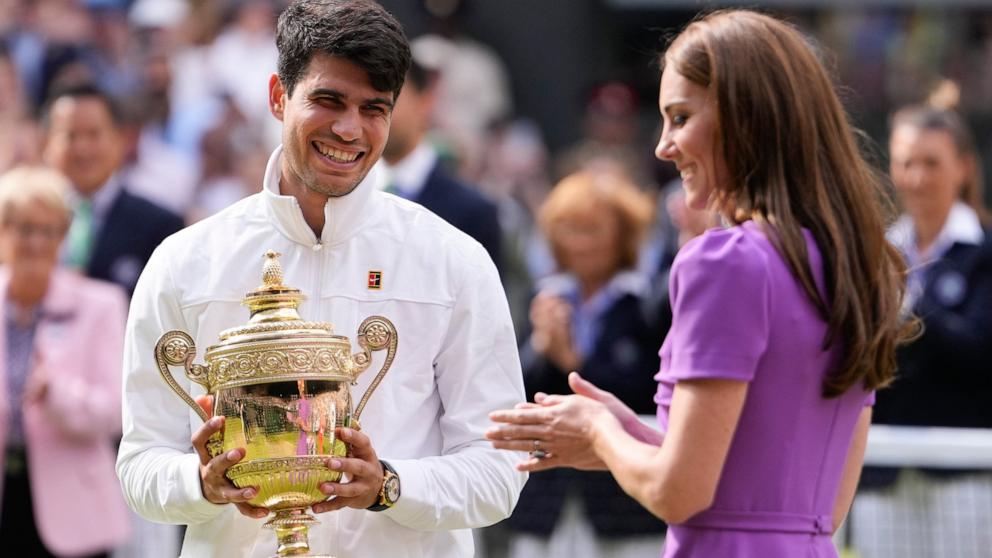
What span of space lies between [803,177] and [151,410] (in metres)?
1.51

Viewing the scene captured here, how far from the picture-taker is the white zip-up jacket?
12.6 feet

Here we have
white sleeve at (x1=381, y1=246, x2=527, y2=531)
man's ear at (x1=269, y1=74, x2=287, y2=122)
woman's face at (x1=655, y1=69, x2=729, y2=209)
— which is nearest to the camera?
woman's face at (x1=655, y1=69, x2=729, y2=209)

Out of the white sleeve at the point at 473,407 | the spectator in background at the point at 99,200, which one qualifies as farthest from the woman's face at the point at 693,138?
the spectator in background at the point at 99,200

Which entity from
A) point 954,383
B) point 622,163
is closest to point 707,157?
point 954,383

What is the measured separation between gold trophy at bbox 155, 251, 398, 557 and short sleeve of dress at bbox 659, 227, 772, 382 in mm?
710

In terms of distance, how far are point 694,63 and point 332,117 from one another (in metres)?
0.84

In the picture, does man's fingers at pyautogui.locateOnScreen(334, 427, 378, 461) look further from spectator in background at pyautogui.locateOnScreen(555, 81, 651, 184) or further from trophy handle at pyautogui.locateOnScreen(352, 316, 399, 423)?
spectator in background at pyautogui.locateOnScreen(555, 81, 651, 184)

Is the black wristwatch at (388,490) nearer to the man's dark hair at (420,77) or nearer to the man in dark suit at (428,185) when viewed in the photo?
the man in dark suit at (428,185)

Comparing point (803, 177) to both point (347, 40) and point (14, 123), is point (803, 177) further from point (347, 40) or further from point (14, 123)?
point (14, 123)

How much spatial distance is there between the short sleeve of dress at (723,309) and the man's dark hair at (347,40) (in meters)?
0.90

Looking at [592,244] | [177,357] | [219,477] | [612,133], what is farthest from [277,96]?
[612,133]

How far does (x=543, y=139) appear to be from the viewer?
1377 centimetres

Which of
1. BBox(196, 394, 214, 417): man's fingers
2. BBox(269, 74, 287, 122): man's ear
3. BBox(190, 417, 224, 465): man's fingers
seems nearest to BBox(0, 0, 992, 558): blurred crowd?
BBox(269, 74, 287, 122): man's ear

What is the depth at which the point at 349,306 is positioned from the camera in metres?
3.89
